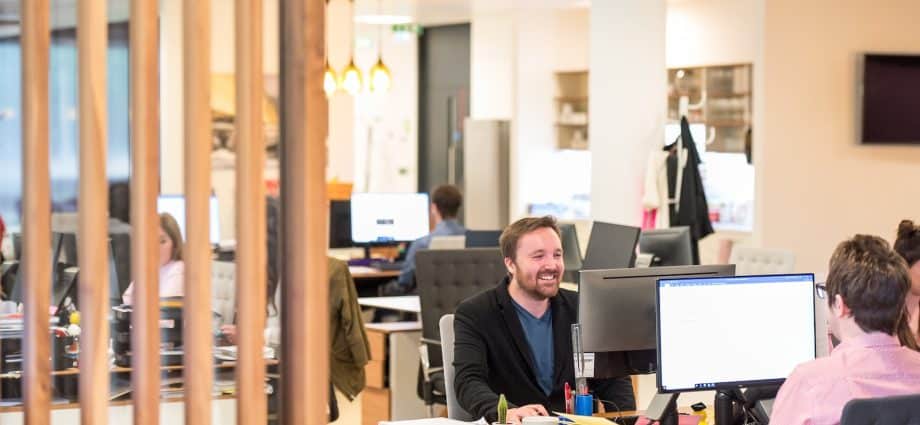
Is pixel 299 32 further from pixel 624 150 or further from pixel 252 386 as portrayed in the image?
pixel 624 150

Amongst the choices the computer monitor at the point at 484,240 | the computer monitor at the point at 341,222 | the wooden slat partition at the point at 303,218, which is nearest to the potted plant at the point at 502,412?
the wooden slat partition at the point at 303,218

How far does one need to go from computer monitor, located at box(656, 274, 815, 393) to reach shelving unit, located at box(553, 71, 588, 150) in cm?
1018

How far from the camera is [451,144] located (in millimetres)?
15750

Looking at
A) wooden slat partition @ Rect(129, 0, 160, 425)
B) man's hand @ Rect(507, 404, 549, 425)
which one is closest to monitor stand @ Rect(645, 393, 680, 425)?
man's hand @ Rect(507, 404, 549, 425)

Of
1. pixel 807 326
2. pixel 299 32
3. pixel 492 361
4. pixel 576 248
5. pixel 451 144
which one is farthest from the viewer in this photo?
pixel 451 144

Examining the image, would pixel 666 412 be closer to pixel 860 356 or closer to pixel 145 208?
pixel 860 356

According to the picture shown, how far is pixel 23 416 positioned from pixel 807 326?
2.60 metres

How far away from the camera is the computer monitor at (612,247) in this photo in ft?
21.4

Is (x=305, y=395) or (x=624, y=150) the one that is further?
(x=624, y=150)

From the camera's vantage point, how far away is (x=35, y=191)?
221cm

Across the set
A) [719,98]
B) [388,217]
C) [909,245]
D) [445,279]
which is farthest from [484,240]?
[719,98]

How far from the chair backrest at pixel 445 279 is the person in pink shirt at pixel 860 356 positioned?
3.28 metres

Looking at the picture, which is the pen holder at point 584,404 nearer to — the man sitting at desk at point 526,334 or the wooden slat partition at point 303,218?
the man sitting at desk at point 526,334

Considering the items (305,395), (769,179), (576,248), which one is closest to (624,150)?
(769,179)
